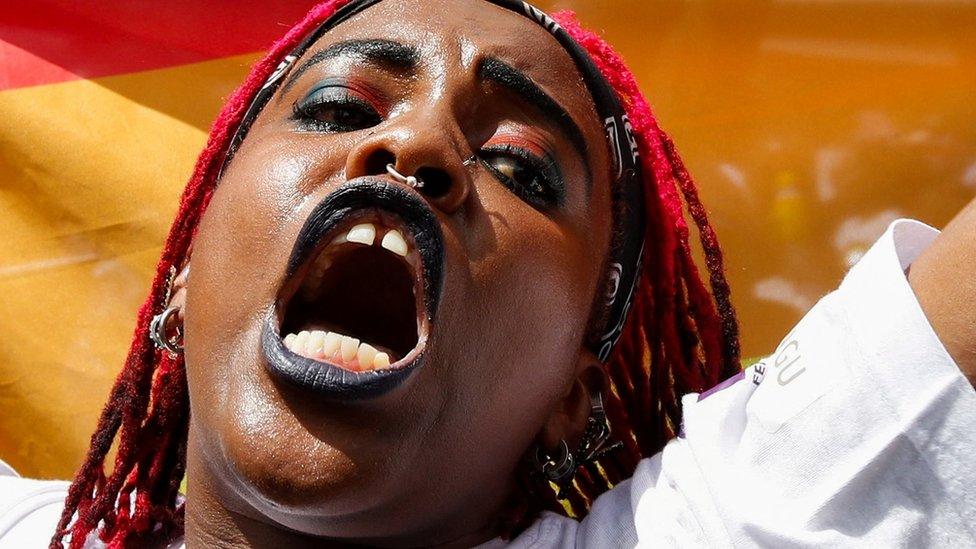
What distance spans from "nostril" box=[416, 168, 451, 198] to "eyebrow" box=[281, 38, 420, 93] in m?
0.29

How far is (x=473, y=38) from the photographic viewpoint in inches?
81.6

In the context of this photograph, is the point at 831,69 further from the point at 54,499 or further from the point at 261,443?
the point at 54,499

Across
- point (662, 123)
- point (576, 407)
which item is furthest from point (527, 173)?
point (662, 123)

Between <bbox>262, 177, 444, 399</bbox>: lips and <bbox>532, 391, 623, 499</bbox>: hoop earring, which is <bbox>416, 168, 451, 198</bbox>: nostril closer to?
<bbox>262, 177, 444, 399</bbox>: lips

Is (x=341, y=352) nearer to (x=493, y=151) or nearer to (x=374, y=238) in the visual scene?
(x=374, y=238)

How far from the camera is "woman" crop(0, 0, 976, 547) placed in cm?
150

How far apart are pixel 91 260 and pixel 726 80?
2.02 m

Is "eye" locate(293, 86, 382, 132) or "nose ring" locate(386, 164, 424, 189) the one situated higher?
"eye" locate(293, 86, 382, 132)

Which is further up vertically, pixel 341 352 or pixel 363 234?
pixel 363 234

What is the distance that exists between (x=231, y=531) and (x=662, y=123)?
178 cm

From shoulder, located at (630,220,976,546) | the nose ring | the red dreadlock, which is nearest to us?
shoulder, located at (630,220,976,546)

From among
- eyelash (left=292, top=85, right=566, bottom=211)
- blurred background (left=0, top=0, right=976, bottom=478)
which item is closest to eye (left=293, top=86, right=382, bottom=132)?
eyelash (left=292, top=85, right=566, bottom=211)

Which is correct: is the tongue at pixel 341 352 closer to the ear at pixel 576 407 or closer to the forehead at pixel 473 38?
the ear at pixel 576 407

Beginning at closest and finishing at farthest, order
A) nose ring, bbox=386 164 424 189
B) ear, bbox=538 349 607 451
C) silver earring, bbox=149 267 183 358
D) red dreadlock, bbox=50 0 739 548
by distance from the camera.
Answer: nose ring, bbox=386 164 424 189 → ear, bbox=538 349 607 451 → silver earring, bbox=149 267 183 358 → red dreadlock, bbox=50 0 739 548
